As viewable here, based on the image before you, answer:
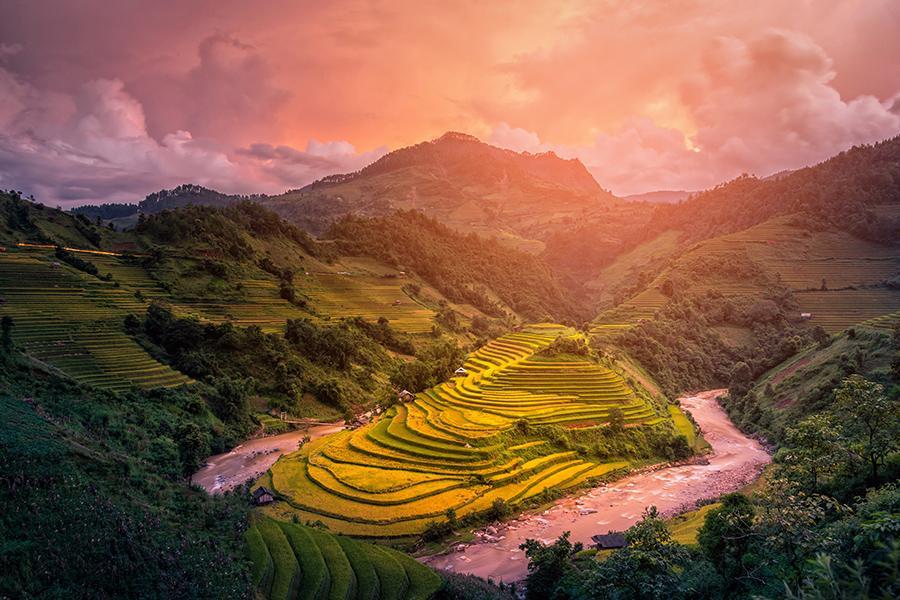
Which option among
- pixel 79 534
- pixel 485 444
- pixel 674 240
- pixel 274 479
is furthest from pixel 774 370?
pixel 674 240

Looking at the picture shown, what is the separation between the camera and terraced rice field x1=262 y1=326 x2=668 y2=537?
28172 millimetres

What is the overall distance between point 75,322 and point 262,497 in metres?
28.3

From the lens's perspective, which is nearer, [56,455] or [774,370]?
[56,455]

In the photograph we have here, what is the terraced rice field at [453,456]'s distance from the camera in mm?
28172

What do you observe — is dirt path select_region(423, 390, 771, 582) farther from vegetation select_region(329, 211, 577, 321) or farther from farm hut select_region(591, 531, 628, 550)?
vegetation select_region(329, 211, 577, 321)

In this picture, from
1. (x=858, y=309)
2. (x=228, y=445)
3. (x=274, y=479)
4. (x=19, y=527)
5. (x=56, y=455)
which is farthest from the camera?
(x=858, y=309)

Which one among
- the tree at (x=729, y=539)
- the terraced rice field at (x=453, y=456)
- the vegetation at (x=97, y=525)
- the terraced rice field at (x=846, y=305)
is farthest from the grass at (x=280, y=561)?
the terraced rice field at (x=846, y=305)

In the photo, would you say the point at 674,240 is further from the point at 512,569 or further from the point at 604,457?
the point at 512,569

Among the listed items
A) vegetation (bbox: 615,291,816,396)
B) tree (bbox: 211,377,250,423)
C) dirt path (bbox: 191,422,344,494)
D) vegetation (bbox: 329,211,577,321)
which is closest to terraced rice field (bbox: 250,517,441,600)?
dirt path (bbox: 191,422,344,494)

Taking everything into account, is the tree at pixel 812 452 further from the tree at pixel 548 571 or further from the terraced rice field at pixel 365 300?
the terraced rice field at pixel 365 300

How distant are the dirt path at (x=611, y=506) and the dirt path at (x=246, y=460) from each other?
1709cm

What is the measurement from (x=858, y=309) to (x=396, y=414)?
262 ft

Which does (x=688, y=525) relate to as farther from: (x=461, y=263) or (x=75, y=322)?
(x=461, y=263)

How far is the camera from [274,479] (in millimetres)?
31797
